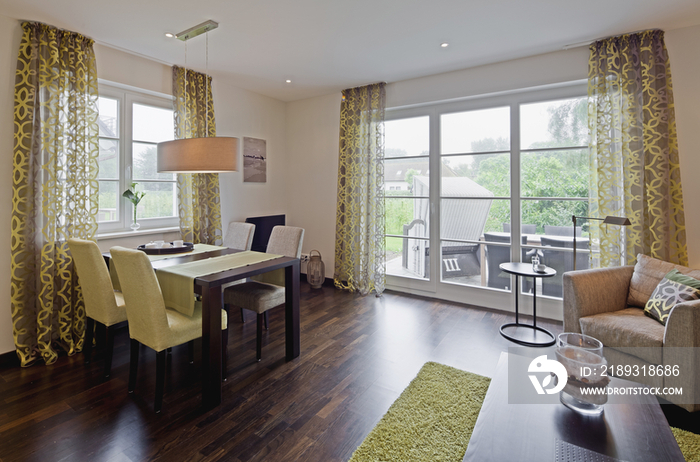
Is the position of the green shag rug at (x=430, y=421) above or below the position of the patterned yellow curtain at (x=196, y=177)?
below

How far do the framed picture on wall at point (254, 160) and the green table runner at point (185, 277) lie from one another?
7.42 ft

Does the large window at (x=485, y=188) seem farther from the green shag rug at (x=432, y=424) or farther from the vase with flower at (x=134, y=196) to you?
the vase with flower at (x=134, y=196)

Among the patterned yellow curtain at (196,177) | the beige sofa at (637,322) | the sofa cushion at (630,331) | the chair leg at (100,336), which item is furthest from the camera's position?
the patterned yellow curtain at (196,177)

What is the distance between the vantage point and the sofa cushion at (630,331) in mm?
2070

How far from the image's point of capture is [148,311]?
204 centimetres

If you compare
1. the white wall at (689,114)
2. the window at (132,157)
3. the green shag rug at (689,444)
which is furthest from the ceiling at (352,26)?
the green shag rug at (689,444)

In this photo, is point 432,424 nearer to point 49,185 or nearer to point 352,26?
point 352,26

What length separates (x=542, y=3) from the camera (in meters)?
2.57

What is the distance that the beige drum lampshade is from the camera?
8.25 feet

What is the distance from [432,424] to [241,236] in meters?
2.69

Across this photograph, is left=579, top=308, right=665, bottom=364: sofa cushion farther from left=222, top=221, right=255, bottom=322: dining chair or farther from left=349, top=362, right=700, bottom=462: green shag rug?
left=222, top=221, right=255, bottom=322: dining chair

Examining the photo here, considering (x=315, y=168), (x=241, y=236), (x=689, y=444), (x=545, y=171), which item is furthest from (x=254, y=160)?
(x=689, y=444)

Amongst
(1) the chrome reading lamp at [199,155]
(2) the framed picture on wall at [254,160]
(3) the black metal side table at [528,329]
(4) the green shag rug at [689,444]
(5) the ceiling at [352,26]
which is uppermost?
(5) the ceiling at [352,26]

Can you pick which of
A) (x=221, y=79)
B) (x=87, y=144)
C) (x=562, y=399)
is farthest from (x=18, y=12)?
(x=562, y=399)
